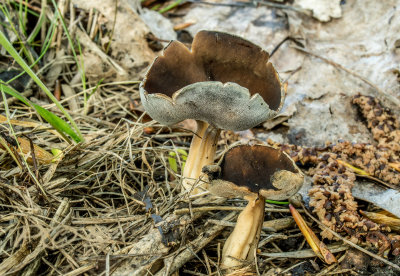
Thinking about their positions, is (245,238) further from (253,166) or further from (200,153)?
(200,153)

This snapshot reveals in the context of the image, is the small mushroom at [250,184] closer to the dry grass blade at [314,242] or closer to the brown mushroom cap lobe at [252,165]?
the brown mushroom cap lobe at [252,165]

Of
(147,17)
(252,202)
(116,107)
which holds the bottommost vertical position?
(116,107)

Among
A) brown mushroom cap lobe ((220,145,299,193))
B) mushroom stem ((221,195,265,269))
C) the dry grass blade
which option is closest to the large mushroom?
brown mushroom cap lobe ((220,145,299,193))

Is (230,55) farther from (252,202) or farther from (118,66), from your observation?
(118,66)

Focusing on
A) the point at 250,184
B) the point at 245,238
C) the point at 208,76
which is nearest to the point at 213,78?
the point at 208,76

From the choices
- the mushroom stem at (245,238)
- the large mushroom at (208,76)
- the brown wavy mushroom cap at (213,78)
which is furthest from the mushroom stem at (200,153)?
the mushroom stem at (245,238)

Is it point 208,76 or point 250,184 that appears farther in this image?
point 208,76

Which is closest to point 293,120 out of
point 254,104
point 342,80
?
point 342,80
